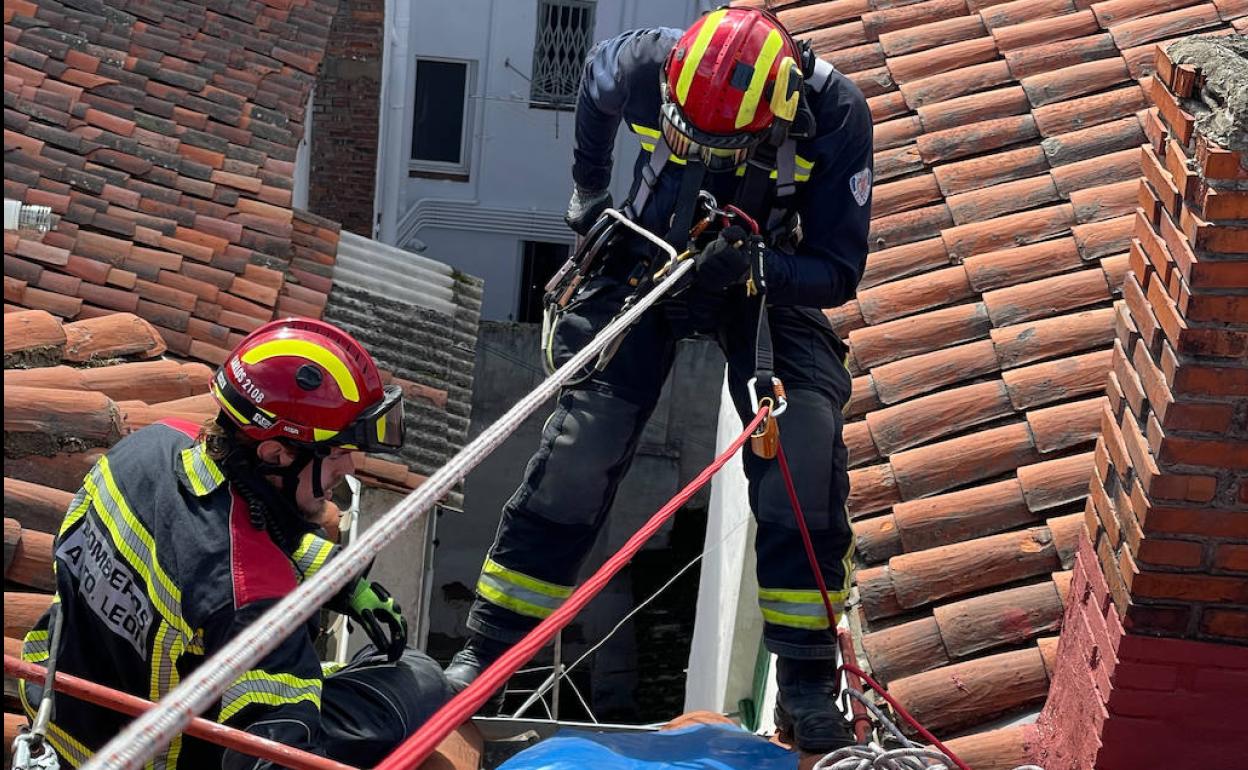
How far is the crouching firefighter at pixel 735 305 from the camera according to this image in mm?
4566

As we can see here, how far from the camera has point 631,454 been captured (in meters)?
4.94

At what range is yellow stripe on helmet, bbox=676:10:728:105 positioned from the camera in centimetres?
453

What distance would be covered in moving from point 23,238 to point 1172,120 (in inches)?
263

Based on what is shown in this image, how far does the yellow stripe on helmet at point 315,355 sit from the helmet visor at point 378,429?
63 mm

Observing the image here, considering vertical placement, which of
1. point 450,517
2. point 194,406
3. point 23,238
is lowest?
point 450,517

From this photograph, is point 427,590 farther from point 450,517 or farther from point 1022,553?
point 450,517

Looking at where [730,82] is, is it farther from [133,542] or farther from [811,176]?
[133,542]

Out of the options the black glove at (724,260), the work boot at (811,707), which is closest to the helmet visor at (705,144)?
the black glove at (724,260)

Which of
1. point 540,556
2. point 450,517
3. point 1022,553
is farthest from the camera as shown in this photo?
point 450,517

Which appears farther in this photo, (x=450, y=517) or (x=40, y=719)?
(x=450, y=517)

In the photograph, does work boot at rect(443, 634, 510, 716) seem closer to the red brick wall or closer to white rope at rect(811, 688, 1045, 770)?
white rope at rect(811, 688, 1045, 770)

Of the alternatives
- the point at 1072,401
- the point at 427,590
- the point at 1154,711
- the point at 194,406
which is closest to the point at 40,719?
the point at 1154,711

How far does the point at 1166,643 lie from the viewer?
3787 mm

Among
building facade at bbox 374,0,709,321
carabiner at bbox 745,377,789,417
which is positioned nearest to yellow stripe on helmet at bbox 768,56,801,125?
carabiner at bbox 745,377,789,417
